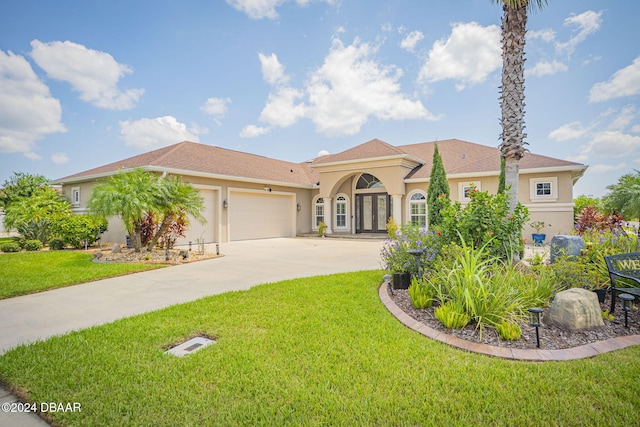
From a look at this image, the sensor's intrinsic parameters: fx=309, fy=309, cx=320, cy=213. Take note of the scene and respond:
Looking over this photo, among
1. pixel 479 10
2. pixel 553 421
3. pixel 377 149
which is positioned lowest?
pixel 553 421

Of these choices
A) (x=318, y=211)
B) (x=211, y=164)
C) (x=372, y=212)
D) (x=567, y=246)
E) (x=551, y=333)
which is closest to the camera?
(x=551, y=333)

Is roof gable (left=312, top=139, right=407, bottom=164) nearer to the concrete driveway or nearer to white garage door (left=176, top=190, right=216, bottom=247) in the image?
white garage door (left=176, top=190, right=216, bottom=247)

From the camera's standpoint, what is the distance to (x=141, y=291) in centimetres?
644

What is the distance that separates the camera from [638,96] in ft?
37.4

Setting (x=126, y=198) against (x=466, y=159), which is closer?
(x=126, y=198)

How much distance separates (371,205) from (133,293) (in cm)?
1559

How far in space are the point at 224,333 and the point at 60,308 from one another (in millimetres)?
3466

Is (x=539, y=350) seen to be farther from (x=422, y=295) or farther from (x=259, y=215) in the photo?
(x=259, y=215)

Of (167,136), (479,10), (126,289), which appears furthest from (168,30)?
(167,136)

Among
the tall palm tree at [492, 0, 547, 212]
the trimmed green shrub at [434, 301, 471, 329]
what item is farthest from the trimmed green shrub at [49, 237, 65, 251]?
the tall palm tree at [492, 0, 547, 212]

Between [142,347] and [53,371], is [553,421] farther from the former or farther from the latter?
[53,371]

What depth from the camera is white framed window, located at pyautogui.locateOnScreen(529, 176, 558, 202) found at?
47.5 ft

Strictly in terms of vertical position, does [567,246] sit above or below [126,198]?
below

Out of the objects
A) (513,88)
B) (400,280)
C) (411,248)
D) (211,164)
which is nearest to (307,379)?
(400,280)
